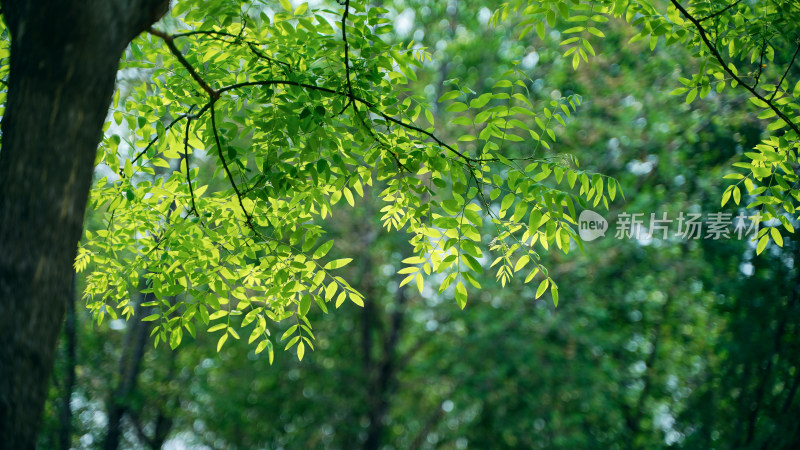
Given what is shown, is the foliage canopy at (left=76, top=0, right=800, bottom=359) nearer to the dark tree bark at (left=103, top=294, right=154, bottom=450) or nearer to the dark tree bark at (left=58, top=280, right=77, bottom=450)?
the dark tree bark at (left=58, top=280, right=77, bottom=450)

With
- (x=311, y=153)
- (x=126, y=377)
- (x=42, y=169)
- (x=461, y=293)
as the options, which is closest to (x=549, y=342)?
(x=126, y=377)

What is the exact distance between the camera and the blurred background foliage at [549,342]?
760 cm

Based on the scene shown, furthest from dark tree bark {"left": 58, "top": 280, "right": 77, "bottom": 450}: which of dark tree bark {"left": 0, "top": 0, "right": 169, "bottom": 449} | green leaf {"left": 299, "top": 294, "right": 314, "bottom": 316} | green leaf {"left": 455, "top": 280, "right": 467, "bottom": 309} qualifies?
dark tree bark {"left": 0, "top": 0, "right": 169, "bottom": 449}

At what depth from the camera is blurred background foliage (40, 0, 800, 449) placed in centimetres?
760

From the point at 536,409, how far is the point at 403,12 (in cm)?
626

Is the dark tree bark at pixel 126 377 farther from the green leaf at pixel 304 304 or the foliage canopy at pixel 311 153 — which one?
the green leaf at pixel 304 304

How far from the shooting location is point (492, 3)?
383 inches

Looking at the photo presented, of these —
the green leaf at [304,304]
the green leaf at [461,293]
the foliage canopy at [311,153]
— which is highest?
the foliage canopy at [311,153]

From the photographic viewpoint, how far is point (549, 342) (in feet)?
29.2

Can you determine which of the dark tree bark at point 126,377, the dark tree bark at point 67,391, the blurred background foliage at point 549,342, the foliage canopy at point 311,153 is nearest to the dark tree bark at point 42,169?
the foliage canopy at point 311,153

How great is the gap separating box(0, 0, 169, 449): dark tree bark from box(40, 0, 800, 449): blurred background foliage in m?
6.88

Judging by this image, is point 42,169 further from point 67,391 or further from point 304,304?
point 67,391

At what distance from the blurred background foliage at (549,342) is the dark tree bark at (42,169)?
688 cm

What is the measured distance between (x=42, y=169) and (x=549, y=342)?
8.10 metres
